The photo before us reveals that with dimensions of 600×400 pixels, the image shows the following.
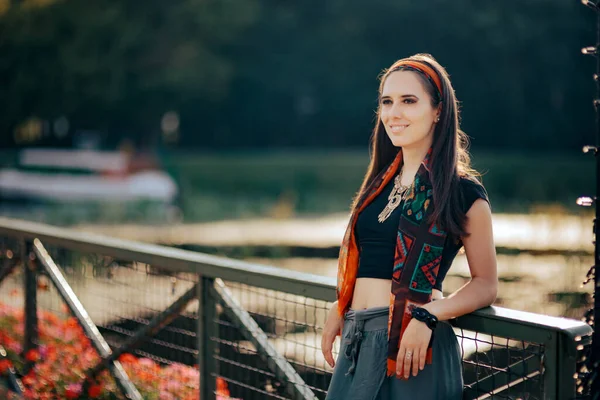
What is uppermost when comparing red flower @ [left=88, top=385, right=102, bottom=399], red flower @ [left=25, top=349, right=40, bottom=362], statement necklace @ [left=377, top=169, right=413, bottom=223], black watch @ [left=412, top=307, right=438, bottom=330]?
statement necklace @ [left=377, top=169, right=413, bottom=223]

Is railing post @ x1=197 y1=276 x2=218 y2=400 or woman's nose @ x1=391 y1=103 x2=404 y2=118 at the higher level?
woman's nose @ x1=391 y1=103 x2=404 y2=118

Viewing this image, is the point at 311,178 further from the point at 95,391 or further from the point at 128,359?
the point at 95,391

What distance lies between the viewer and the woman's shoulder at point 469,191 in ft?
6.79

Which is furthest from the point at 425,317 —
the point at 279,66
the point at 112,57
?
the point at 279,66

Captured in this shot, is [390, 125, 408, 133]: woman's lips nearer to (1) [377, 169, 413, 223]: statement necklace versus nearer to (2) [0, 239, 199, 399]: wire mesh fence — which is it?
(1) [377, 169, 413, 223]: statement necklace

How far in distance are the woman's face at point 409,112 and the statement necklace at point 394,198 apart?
4.4 inches

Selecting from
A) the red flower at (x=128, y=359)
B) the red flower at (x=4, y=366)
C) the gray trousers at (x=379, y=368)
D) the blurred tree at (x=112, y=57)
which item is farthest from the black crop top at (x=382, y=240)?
the blurred tree at (x=112, y=57)

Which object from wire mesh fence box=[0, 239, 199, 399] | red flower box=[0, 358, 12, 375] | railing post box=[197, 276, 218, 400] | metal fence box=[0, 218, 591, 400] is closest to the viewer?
metal fence box=[0, 218, 591, 400]

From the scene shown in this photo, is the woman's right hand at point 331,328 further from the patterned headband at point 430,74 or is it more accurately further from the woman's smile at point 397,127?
the patterned headband at point 430,74

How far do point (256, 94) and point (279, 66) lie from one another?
201cm

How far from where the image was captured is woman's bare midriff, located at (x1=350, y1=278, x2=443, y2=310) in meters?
2.22

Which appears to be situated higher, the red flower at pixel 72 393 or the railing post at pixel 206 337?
the railing post at pixel 206 337

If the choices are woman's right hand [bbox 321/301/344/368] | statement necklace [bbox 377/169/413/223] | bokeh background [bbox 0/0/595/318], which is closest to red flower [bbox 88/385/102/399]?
woman's right hand [bbox 321/301/344/368]

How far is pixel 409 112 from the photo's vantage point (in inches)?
86.8
